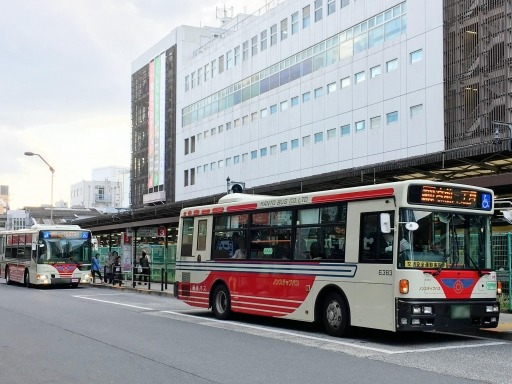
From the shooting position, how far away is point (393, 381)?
8656 millimetres

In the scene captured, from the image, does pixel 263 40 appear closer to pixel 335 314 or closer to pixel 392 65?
pixel 392 65

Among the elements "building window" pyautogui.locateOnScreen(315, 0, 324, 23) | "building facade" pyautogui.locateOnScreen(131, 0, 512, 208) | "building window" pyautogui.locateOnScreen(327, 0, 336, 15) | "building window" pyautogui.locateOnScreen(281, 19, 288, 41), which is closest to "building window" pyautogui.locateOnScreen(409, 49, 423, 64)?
"building facade" pyautogui.locateOnScreen(131, 0, 512, 208)

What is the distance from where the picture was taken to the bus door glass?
12.0 metres

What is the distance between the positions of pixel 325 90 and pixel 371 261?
41.4m

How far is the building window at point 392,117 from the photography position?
1807 inches

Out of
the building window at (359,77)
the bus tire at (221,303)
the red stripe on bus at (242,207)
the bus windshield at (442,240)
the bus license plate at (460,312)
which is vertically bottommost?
the bus tire at (221,303)

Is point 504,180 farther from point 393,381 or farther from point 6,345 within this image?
point 6,345

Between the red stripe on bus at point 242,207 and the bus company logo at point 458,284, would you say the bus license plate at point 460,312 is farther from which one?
the red stripe on bus at point 242,207

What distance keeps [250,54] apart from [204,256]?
48.9 metres

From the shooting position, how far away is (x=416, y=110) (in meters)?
44.6

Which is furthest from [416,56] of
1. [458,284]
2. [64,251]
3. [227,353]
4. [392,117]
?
[227,353]

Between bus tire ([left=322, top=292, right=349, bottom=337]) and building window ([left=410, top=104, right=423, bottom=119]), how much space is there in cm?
3279

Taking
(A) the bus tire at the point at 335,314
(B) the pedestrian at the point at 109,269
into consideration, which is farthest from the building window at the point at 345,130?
(A) the bus tire at the point at 335,314

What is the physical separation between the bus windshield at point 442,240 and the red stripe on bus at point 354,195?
54cm
